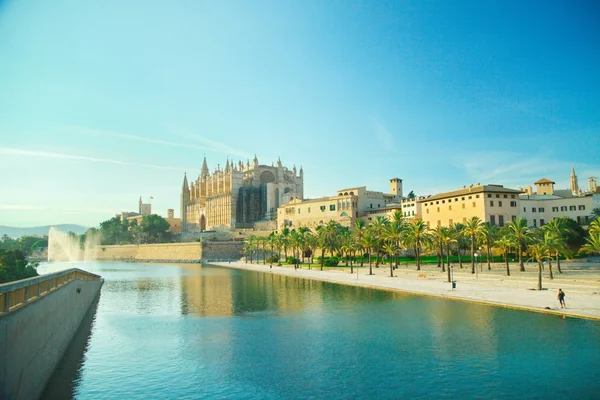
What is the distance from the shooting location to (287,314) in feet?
100

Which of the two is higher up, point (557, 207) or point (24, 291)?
point (557, 207)

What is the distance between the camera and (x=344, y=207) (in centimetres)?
9500

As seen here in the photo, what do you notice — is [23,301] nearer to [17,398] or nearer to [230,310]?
[17,398]

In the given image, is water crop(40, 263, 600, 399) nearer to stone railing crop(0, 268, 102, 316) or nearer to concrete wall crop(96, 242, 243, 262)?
stone railing crop(0, 268, 102, 316)

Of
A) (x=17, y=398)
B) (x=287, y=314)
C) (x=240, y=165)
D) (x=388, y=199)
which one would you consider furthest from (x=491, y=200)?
(x=240, y=165)

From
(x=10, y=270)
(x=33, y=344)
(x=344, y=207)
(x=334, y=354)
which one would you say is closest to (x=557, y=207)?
(x=344, y=207)

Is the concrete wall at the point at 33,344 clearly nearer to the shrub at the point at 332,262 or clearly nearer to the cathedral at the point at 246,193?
the shrub at the point at 332,262

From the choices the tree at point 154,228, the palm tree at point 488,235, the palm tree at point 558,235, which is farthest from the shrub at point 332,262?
the tree at point 154,228

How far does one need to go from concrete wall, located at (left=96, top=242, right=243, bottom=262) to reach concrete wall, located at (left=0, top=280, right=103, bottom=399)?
9161cm

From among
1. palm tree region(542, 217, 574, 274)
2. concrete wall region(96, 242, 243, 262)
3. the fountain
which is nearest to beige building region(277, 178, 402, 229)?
concrete wall region(96, 242, 243, 262)

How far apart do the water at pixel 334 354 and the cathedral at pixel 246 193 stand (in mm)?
92608

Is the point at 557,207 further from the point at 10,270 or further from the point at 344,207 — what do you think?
the point at 10,270

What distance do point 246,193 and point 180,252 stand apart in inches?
1067

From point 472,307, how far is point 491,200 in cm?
4613
